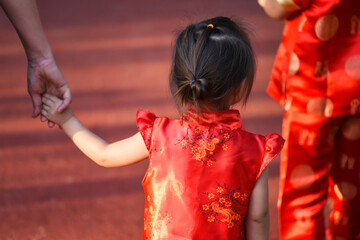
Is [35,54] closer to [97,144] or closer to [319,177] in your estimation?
[97,144]

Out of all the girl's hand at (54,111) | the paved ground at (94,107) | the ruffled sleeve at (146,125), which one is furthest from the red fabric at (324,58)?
the girl's hand at (54,111)

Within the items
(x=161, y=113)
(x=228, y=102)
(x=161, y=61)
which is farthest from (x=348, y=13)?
(x=161, y=61)

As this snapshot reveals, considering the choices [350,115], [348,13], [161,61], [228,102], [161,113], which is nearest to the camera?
[228,102]

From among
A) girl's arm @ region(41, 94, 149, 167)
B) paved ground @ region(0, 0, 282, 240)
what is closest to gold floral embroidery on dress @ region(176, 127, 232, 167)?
girl's arm @ region(41, 94, 149, 167)

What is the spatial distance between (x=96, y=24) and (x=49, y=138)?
198cm

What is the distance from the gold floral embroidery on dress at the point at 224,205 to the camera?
1.08 m

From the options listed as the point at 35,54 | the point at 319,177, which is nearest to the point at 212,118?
the point at 319,177

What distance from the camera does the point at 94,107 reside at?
3.05 metres

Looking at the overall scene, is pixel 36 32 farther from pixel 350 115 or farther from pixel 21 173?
pixel 21 173

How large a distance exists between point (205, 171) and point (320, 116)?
0.47 meters

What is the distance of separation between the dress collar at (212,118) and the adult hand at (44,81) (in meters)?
0.49

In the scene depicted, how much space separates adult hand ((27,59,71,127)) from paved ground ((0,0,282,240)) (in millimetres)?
437

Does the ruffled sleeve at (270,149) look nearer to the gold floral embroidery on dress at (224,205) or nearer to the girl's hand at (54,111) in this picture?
the gold floral embroidery on dress at (224,205)

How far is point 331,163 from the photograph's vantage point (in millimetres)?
1451
